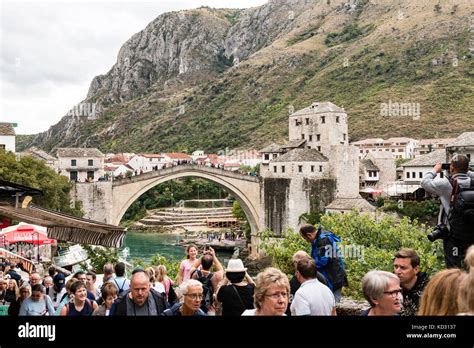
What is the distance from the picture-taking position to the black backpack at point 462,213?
170 inches

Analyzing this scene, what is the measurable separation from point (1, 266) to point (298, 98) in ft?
201

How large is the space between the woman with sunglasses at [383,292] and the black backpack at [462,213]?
3.94 feet

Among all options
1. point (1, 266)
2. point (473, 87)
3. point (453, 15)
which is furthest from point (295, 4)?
point (1, 266)

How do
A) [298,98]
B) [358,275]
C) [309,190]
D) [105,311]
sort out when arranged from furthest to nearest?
[298,98] < [309,190] < [358,275] < [105,311]

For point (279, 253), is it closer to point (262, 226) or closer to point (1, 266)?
point (1, 266)

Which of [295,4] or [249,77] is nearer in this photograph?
[249,77]

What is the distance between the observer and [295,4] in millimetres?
120375

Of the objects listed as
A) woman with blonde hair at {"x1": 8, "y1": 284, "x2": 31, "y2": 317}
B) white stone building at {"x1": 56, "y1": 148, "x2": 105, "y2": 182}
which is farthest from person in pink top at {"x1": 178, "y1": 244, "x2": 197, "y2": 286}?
white stone building at {"x1": 56, "y1": 148, "x2": 105, "y2": 182}

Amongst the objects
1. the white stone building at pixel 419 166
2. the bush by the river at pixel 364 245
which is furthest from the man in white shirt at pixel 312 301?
the white stone building at pixel 419 166

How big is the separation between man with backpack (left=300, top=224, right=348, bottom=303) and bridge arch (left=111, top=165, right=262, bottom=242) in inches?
1129

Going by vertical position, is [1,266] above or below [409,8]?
below

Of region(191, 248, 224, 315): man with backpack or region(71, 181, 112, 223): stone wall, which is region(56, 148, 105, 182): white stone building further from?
region(191, 248, 224, 315): man with backpack

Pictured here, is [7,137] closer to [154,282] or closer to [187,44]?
[154,282]

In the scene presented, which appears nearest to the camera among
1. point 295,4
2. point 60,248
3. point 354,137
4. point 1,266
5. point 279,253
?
point 1,266
